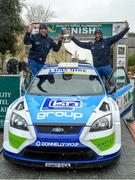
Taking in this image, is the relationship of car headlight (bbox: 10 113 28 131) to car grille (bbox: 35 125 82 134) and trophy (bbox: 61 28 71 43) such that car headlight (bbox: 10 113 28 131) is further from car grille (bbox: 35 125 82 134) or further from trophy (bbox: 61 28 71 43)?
trophy (bbox: 61 28 71 43)

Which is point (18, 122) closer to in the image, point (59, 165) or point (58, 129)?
point (58, 129)

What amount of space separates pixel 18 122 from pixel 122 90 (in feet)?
14.1

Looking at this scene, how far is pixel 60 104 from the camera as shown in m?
6.61

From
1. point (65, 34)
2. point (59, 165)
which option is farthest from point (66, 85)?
point (65, 34)

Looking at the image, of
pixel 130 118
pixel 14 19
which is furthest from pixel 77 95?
pixel 14 19

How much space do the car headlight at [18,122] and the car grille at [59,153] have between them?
35 cm

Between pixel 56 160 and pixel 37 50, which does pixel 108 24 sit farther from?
pixel 56 160

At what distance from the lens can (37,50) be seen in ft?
34.4

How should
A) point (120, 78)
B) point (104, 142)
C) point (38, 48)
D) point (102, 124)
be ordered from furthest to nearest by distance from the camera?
point (120, 78)
point (38, 48)
point (102, 124)
point (104, 142)

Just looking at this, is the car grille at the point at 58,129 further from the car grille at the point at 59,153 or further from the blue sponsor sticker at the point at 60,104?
the blue sponsor sticker at the point at 60,104

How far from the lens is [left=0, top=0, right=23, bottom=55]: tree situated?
22.8 m

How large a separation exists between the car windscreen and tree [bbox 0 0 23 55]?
603 inches

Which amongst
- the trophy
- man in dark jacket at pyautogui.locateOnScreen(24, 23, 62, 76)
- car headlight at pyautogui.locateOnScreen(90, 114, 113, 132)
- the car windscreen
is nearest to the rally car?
car headlight at pyautogui.locateOnScreen(90, 114, 113, 132)

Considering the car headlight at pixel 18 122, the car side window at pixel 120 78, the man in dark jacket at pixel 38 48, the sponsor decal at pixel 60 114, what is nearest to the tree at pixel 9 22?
the man in dark jacket at pixel 38 48
